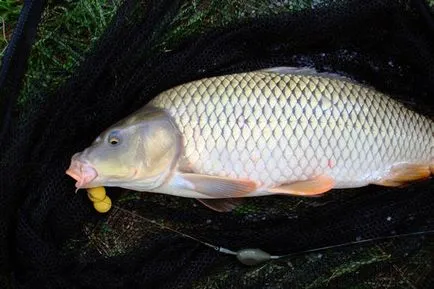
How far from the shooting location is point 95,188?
1.84m

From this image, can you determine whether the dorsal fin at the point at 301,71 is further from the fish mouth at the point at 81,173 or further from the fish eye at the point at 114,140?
the fish mouth at the point at 81,173

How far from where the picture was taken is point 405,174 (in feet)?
6.23

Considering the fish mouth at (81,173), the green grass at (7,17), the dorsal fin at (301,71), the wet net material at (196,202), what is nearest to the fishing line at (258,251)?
the wet net material at (196,202)

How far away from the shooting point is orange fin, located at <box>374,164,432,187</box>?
6.23ft

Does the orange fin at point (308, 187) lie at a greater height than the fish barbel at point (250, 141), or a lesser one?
lesser

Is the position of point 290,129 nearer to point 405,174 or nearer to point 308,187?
point 308,187

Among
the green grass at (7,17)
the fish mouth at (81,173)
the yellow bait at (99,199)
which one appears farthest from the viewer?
the green grass at (7,17)

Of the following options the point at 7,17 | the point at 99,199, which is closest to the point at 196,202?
the point at 99,199

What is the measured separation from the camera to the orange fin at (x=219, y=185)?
1778 mm

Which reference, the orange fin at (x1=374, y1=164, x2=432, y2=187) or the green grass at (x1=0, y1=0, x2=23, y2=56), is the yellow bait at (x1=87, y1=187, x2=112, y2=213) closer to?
the green grass at (x1=0, y1=0, x2=23, y2=56)

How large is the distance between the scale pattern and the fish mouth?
28 centimetres

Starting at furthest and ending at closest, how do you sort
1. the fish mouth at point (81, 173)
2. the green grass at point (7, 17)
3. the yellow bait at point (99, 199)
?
the green grass at point (7, 17) → the yellow bait at point (99, 199) → the fish mouth at point (81, 173)

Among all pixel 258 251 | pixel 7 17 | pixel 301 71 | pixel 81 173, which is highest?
pixel 7 17

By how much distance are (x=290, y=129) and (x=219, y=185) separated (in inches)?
10.5
